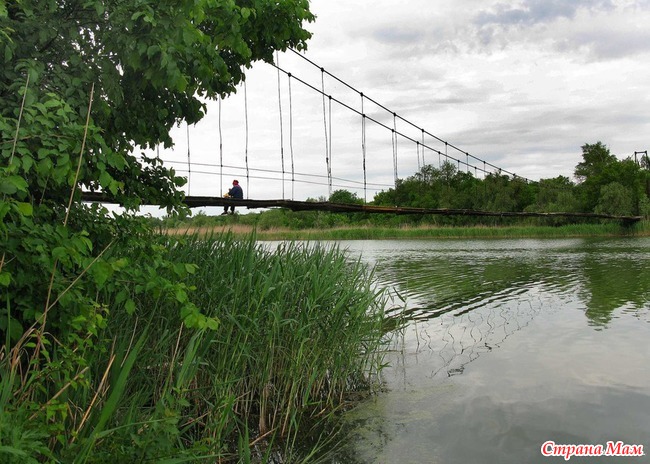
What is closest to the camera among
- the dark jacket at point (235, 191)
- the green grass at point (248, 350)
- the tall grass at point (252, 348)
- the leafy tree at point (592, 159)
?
the green grass at point (248, 350)

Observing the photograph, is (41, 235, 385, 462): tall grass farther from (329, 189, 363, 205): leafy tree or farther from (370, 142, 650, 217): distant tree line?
(370, 142, 650, 217): distant tree line

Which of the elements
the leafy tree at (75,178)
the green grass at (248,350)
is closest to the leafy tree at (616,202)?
the green grass at (248,350)

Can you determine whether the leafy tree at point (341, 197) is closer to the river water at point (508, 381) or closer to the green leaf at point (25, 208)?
the river water at point (508, 381)

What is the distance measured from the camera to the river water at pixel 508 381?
446cm

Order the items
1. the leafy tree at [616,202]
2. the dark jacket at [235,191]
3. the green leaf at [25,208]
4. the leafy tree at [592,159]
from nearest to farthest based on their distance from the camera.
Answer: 1. the green leaf at [25,208]
2. the dark jacket at [235,191]
3. the leafy tree at [616,202]
4. the leafy tree at [592,159]

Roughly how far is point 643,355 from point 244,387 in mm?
5481

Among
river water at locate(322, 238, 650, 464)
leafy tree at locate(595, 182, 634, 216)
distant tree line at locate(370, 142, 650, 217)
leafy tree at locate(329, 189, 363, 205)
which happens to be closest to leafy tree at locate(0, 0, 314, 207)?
river water at locate(322, 238, 650, 464)

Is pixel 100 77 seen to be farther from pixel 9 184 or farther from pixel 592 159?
pixel 592 159

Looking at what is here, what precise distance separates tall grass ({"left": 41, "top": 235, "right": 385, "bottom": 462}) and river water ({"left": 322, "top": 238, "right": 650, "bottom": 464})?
18.2 inches

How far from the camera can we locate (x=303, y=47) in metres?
5.93

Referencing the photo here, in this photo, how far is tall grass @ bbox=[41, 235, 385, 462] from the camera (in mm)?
3898

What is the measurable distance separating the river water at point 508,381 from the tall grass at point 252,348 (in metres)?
0.46

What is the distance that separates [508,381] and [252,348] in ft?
10.3

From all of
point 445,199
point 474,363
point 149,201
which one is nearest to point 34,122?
point 149,201
